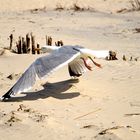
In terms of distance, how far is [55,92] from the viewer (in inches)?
307

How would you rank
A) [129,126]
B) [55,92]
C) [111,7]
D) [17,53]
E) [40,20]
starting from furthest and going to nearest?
[111,7]
[40,20]
[17,53]
[55,92]
[129,126]

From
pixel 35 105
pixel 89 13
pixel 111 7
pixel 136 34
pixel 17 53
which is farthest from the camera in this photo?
pixel 111 7

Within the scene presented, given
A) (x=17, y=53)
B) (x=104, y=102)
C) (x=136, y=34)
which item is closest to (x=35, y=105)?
(x=104, y=102)

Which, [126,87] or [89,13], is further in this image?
[89,13]

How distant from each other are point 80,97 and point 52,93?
493 mm

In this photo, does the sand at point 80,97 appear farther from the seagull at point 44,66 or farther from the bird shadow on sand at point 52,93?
the seagull at point 44,66

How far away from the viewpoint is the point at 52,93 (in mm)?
7738

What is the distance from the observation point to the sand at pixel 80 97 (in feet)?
19.9

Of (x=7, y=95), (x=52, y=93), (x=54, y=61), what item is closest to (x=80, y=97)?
(x=52, y=93)

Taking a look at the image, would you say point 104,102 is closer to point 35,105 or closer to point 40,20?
point 35,105

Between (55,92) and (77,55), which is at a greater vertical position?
(77,55)

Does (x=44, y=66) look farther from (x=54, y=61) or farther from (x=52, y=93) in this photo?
(x=52, y=93)

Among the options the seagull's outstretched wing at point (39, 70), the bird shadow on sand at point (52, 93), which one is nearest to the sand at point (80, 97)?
the bird shadow on sand at point (52, 93)

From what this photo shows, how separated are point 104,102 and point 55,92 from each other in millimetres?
888
